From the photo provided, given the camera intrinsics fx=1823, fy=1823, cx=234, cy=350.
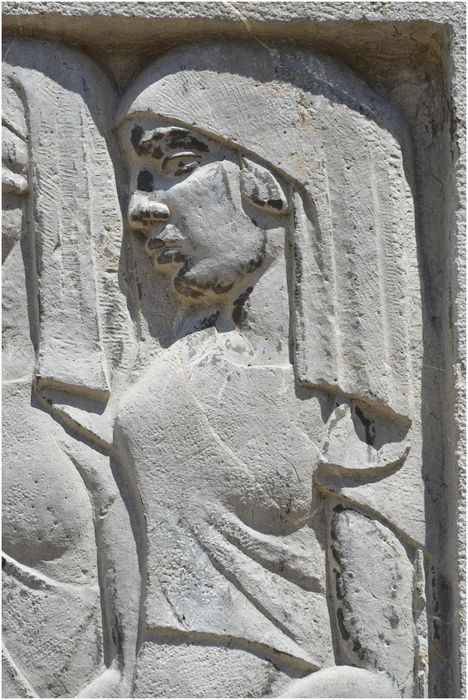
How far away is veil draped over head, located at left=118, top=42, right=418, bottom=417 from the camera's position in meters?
3.80

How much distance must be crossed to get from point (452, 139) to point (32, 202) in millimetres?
901

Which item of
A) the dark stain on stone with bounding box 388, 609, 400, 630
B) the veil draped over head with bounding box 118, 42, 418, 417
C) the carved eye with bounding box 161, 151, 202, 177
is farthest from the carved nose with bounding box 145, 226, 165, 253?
the dark stain on stone with bounding box 388, 609, 400, 630

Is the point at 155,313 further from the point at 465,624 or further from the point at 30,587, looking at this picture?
→ the point at 465,624

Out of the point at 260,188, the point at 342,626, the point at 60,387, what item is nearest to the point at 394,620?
the point at 342,626

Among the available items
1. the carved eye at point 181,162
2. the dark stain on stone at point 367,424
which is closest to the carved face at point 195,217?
the carved eye at point 181,162

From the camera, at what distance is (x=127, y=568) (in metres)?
3.74

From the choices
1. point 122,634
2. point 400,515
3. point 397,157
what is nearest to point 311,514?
point 400,515

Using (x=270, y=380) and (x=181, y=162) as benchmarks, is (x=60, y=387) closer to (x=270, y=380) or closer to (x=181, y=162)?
(x=270, y=380)

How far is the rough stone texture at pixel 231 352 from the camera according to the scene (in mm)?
3725

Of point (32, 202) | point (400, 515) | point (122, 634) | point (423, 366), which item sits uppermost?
point (32, 202)

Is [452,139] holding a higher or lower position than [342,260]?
higher

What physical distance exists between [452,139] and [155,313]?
2.40 feet

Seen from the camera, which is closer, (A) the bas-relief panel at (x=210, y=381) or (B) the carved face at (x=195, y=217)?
(A) the bas-relief panel at (x=210, y=381)

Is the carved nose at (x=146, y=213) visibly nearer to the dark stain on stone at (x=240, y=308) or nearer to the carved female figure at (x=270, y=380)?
the carved female figure at (x=270, y=380)
